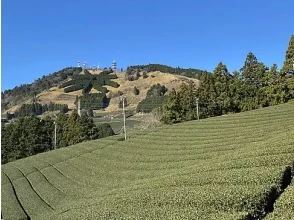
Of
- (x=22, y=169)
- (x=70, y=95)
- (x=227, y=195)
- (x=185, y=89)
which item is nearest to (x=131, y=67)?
(x=70, y=95)

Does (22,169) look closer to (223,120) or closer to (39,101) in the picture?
(223,120)

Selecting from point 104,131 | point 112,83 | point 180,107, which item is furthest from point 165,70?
point 180,107

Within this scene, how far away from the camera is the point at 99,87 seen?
145m

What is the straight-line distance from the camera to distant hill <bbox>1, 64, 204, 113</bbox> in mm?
129125

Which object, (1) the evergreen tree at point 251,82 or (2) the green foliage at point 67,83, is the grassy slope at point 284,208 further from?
(2) the green foliage at point 67,83

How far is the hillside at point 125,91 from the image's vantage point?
125 metres

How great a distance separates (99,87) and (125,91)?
42.5 feet

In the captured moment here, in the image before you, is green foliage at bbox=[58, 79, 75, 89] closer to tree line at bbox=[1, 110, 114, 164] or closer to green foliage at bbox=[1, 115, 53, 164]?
tree line at bbox=[1, 110, 114, 164]

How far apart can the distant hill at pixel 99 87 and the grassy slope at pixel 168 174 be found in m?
80.5

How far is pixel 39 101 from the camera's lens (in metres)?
134

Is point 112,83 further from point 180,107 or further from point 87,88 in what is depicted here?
point 180,107

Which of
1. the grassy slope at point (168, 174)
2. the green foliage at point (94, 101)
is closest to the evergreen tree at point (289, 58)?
the grassy slope at point (168, 174)

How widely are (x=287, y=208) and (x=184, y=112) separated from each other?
147 ft

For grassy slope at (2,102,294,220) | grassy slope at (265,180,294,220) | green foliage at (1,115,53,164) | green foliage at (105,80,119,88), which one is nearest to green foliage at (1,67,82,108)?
green foliage at (105,80,119,88)
